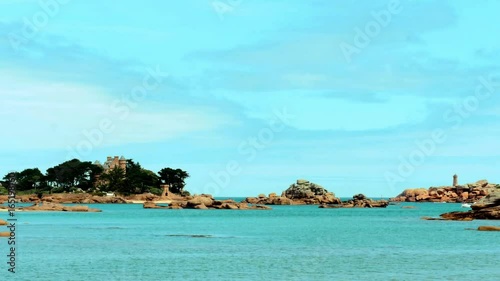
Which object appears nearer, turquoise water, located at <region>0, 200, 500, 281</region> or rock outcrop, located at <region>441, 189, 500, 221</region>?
turquoise water, located at <region>0, 200, 500, 281</region>

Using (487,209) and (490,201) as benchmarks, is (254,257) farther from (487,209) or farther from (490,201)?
(487,209)

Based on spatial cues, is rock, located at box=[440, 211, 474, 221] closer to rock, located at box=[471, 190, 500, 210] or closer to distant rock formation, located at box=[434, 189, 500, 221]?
distant rock formation, located at box=[434, 189, 500, 221]

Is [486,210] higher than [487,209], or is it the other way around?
[487,209]

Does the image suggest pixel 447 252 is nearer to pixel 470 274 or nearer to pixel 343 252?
pixel 343 252

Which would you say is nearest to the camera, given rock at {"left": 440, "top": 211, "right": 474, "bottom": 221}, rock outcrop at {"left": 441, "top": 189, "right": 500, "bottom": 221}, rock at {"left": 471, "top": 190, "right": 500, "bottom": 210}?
rock outcrop at {"left": 441, "top": 189, "right": 500, "bottom": 221}

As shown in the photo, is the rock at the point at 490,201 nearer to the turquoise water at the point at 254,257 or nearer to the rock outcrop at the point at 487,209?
the rock outcrop at the point at 487,209

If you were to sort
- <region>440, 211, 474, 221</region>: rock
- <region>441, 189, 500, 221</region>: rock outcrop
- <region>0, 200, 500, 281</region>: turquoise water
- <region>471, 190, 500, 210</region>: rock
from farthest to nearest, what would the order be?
<region>440, 211, 474, 221</region>: rock < <region>471, 190, 500, 210</region>: rock < <region>441, 189, 500, 221</region>: rock outcrop < <region>0, 200, 500, 281</region>: turquoise water

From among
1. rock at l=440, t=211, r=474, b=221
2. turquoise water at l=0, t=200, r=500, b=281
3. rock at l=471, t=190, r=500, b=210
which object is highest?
rock at l=471, t=190, r=500, b=210

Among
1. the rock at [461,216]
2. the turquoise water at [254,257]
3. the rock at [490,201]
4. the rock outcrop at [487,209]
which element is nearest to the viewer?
the turquoise water at [254,257]

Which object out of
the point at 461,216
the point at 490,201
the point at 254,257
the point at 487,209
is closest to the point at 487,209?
the point at 487,209

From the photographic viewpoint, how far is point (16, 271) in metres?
52.9

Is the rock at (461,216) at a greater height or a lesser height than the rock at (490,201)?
lesser

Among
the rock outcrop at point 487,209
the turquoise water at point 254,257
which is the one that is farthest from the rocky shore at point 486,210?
the turquoise water at point 254,257

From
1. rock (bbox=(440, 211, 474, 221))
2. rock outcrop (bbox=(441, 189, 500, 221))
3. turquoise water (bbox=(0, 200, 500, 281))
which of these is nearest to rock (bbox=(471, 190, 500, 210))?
rock outcrop (bbox=(441, 189, 500, 221))
